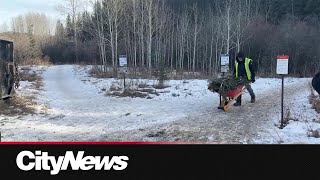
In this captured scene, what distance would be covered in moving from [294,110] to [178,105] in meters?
4.09

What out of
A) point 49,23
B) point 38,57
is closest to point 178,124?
A: point 38,57

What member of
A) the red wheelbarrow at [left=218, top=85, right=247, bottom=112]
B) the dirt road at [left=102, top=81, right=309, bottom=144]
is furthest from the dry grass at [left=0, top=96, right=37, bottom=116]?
the red wheelbarrow at [left=218, top=85, right=247, bottom=112]

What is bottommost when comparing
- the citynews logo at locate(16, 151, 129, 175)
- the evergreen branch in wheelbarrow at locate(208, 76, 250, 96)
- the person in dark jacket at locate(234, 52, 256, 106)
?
the citynews logo at locate(16, 151, 129, 175)

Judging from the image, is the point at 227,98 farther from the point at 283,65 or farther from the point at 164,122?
the point at 283,65

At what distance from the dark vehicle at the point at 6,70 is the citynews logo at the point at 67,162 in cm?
998

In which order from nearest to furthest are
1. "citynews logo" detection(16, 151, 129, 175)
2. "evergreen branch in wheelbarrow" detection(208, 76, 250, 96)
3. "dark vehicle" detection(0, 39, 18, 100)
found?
"citynews logo" detection(16, 151, 129, 175) < "evergreen branch in wheelbarrow" detection(208, 76, 250, 96) < "dark vehicle" detection(0, 39, 18, 100)

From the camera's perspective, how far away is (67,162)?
168 inches

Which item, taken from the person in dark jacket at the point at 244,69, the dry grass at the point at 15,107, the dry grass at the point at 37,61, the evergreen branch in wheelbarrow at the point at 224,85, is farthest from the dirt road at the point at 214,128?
the dry grass at the point at 37,61

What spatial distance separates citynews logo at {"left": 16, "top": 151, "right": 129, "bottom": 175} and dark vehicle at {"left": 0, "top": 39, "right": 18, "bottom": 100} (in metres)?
9.98

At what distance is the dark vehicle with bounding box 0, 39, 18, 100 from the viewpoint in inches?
543

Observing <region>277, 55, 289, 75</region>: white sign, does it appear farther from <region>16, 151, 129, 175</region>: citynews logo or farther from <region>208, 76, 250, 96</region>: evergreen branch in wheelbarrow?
<region>16, 151, 129, 175</region>: citynews logo

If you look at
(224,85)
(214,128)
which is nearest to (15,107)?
(224,85)

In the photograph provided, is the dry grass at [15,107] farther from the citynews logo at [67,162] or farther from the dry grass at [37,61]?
the dry grass at [37,61]

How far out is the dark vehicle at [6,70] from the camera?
13.8 metres
